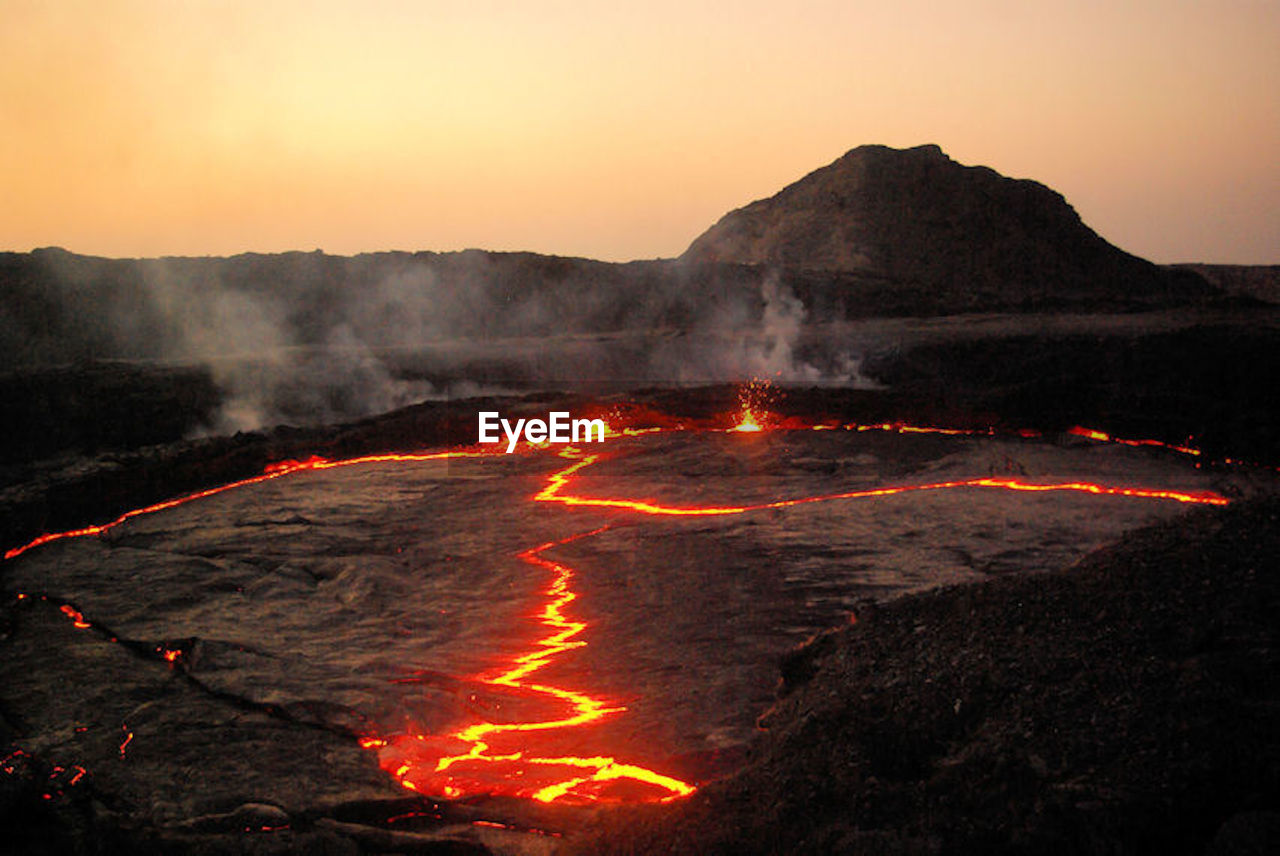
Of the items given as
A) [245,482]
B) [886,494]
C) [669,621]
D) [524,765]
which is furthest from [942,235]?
[524,765]

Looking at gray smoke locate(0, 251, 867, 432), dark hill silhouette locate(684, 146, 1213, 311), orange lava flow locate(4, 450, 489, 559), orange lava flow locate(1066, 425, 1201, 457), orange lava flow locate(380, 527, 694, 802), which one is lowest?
orange lava flow locate(380, 527, 694, 802)

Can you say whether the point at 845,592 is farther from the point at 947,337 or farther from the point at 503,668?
the point at 947,337

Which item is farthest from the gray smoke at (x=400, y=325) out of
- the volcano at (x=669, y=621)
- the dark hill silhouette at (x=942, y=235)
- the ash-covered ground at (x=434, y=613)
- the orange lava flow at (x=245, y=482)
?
the ash-covered ground at (x=434, y=613)

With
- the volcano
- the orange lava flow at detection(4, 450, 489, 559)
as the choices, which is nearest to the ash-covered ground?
the volcano

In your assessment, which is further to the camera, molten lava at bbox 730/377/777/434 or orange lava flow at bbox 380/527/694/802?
molten lava at bbox 730/377/777/434

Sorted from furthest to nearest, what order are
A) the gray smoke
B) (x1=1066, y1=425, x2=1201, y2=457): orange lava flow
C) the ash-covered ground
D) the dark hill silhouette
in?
the dark hill silhouette < the gray smoke < (x1=1066, y1=425, x2=1201, y2=457): orange lava flow < the ash-covered ground

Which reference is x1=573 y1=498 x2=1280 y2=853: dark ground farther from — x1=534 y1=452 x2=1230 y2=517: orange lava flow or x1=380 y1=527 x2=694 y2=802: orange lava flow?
x1=534 y1=452 x2=1230 y2=517: orange lava flow
